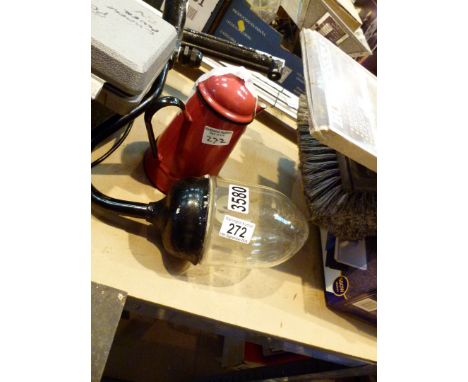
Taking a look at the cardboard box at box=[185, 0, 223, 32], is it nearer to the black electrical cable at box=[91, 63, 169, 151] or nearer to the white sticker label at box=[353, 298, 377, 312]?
the black electrical cable at box=[91, 63, 169, 151]

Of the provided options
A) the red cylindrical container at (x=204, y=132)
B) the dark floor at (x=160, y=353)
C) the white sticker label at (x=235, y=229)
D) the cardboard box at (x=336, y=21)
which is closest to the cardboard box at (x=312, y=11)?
the cardboard box at (x=336, y=21)

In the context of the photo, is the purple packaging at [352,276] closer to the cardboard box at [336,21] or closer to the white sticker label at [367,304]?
the white sticker label at [367,304]

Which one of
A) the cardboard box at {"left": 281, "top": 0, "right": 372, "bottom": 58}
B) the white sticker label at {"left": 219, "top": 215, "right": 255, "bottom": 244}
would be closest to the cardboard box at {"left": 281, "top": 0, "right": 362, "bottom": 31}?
the cardboard box at {"left": 281, "top": 0, "right": 372, "bottom": 58}

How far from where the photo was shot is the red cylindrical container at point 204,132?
481 mm

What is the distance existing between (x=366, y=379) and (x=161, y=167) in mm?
689

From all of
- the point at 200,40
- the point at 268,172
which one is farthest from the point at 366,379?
the point at 200,40

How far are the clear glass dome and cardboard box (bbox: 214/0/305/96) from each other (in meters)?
0.39

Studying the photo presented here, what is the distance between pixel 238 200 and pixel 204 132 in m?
0.11

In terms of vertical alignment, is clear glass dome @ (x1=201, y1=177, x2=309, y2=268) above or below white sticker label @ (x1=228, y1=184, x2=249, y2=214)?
below

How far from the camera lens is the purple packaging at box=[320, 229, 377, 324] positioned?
530 millimetres

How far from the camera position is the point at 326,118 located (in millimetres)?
388
